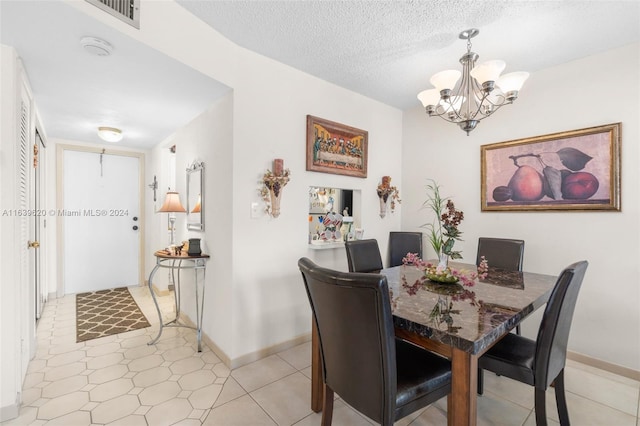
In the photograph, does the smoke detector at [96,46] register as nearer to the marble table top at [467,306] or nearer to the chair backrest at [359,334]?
the chair backrest at [359,334]

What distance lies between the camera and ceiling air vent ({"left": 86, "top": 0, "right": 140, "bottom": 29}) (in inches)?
58.5

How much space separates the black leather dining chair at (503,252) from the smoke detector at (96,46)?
312 cm

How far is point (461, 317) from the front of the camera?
1.28 m

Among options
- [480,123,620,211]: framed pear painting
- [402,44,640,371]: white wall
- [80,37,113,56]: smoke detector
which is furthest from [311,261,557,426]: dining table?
[80,37,113,56]: smoke detector

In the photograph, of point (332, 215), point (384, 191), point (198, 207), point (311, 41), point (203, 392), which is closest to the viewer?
point (203, 392)

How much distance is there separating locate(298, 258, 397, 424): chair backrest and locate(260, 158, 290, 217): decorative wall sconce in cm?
122

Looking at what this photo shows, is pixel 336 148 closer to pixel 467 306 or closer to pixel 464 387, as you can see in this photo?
pixel 467 306

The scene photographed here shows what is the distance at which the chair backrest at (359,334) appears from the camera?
3.54ft

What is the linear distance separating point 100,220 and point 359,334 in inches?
183

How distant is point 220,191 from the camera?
2479 millimetres

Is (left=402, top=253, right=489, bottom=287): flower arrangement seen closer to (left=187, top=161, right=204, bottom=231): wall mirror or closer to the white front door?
(left=187, top=161, right=204, bottom=231): wall mirror

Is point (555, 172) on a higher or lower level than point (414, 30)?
lower

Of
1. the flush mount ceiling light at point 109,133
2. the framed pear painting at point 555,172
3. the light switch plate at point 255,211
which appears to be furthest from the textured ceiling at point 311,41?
the light switch plate at point 255,211

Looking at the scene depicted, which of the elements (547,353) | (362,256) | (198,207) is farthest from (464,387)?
(198,207)
